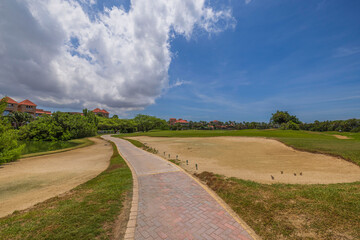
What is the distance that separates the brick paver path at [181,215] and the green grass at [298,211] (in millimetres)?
748

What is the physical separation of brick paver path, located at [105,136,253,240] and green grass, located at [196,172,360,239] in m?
0.75

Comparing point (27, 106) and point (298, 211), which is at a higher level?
point (27, 106)

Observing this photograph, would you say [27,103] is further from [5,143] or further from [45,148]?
[5,143]

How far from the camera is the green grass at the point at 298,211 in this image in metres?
4.12

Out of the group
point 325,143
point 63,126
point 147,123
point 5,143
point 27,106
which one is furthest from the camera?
point 147,123

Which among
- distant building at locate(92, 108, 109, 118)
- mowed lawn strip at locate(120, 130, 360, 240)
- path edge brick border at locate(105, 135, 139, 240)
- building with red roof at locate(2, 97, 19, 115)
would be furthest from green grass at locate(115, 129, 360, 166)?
distant building at locate(92, 108, 109, 118)

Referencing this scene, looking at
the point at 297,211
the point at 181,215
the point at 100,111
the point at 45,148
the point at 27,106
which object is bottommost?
the point at 45,148

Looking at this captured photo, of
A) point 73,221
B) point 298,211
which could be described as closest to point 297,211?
point 298,211

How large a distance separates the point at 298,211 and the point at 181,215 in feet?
13.6

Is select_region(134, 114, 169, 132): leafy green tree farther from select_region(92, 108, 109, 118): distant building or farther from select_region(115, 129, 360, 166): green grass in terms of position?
select_region(115, 129, 360, 166): green grass

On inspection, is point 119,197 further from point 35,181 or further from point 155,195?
point 35,181

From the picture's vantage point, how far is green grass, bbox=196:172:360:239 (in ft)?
13.5

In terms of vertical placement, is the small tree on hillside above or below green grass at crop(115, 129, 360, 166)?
above

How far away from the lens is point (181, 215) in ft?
17.6
